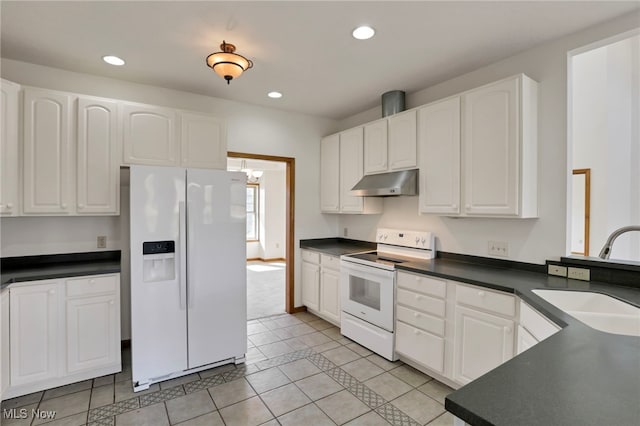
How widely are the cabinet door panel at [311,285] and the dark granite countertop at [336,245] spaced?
26cm

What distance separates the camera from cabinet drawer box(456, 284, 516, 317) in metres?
2.03

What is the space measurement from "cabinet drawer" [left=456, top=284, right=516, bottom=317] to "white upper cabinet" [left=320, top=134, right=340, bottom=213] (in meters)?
2.07

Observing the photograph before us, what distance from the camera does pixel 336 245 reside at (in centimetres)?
430

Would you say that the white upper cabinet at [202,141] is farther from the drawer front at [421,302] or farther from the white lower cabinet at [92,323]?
the drawer front at [421,302]

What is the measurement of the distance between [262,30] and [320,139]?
7.49 ft

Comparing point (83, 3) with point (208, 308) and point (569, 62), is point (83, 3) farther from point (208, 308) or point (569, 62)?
point (569, 62)

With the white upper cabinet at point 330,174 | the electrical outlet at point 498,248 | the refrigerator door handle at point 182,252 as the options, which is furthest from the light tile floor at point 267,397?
the white upper cabinet at point 330,174

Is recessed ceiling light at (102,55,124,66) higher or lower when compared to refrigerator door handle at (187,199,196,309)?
higher

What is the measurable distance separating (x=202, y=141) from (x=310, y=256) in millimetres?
1947

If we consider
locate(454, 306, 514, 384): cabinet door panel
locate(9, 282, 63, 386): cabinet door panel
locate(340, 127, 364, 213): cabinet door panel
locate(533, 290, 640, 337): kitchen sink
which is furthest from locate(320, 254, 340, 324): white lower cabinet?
locate(9, 282, 63, 386): cabinet door panel

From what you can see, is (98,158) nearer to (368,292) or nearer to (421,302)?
(368,292)

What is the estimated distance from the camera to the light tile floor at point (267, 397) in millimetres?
2104

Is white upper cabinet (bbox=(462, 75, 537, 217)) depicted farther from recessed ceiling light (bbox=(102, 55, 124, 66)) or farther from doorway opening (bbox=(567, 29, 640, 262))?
recessed ceiling light (bbox=(102, 55, 124, 66))

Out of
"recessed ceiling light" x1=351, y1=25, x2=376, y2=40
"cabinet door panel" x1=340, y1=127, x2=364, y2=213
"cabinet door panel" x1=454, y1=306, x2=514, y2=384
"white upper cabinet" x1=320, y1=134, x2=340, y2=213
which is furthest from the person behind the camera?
"white upper cabinet" x1=320, y1=134, x2=340, y2=213
